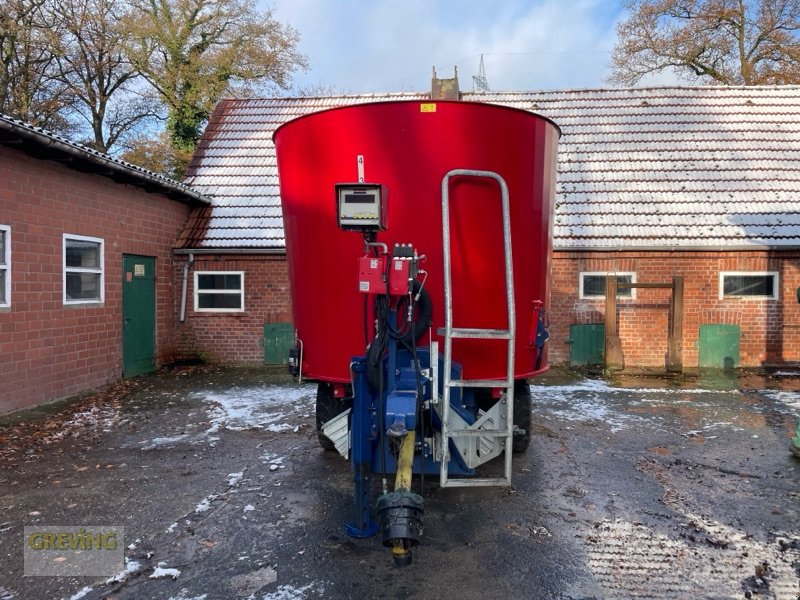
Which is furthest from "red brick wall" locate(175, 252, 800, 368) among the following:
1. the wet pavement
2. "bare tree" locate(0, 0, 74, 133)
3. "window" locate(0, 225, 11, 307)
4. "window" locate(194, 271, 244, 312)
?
"bare tree" locate(0, 0, 74, 133)

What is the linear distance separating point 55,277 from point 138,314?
7.68ft

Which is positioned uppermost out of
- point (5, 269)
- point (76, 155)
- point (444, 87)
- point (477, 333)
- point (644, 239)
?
point (444, 87)

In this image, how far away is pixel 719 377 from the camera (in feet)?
34.4

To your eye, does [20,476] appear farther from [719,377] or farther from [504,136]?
[719,377]

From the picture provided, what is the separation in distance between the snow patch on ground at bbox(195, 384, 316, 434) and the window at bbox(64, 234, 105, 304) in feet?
7.85

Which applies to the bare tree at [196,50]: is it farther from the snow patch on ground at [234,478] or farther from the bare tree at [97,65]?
the snow patch on ground at [234,478]

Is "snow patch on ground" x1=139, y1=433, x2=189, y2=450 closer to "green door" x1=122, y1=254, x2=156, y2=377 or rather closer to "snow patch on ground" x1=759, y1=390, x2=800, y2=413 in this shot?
"green door" x1=122, y1=254, x2=156, y2=377

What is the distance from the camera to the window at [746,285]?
1123 cm

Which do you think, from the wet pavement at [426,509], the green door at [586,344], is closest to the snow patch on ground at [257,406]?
the wet pavement at [426,509]

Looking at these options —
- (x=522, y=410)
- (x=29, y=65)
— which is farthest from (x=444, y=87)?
(x=29, y=65)

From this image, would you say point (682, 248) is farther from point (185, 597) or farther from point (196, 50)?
point (196, 50)

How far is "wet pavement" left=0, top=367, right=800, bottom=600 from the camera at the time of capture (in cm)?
345

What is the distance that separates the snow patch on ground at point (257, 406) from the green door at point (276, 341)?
220cm

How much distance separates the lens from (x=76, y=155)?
803 cm
